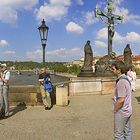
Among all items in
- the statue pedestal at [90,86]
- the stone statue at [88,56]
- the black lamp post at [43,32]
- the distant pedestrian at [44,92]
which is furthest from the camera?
the stone statue at [88,56]

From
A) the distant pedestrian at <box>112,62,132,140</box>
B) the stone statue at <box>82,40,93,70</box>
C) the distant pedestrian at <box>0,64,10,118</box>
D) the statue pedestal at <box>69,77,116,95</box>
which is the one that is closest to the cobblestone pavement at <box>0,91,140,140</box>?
the distant pedestrian at <box>0,64,10,118</box>

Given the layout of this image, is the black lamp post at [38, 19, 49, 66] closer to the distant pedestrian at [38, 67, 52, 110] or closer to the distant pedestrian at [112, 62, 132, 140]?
the distant pedestrian at [38, 67, 52, 110]

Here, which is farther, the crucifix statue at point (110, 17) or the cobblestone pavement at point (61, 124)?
the crucifix statue at point (110, 17)

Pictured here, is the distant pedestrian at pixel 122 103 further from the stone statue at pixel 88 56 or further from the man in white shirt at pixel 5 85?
the stone statue at pixel 88 56

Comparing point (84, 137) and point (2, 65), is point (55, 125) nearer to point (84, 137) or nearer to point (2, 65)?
point (84, 137)

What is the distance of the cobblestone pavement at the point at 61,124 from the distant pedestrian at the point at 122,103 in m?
1.97

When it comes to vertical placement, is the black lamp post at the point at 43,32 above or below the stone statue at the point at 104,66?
above

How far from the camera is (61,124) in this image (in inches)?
386

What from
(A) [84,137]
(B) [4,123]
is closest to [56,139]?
(A) [84,137]

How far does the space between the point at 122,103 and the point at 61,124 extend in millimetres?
4214

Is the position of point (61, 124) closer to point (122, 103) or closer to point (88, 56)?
point (122, 103)

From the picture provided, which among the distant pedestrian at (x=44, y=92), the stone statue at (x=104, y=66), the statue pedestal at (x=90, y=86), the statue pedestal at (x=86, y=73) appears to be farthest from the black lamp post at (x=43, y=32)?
the stone statue at (x=104, y=66)

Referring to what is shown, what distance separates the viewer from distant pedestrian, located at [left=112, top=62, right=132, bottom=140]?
5.80 metres

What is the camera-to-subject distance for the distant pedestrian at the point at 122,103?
229 inches
